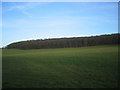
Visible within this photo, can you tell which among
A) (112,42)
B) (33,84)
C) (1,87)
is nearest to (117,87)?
(33,84)

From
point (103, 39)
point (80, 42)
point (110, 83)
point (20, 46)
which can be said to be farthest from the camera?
point (20, 46)

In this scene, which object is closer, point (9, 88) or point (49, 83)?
point (9, 88)

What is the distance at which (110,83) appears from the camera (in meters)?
4.71

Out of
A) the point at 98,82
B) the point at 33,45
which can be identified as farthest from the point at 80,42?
the point at 98,82

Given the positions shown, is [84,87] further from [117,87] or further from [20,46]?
[20,46]

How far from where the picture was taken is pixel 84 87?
441 cm

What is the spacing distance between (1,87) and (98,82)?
4.38 metres

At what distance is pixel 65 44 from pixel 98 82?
3460 cm

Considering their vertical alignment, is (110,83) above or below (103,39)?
below

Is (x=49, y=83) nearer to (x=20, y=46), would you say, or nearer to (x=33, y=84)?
→ (x=33, y=84)

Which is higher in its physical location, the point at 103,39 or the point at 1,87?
the point at 103,39

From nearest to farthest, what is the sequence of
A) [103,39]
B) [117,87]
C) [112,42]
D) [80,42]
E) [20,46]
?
1. [117,87]
2. [112,42]
3. [103,39]
4. [80,42]
5. [20,46]

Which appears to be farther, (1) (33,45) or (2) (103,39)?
(1) (33,45)

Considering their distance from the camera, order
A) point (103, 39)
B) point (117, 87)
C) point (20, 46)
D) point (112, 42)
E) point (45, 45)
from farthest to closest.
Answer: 1. point (20, 46)
2. point (45, 45)
3. point (103, 39)
4. point (112, 42)
5. point (117, 87)
